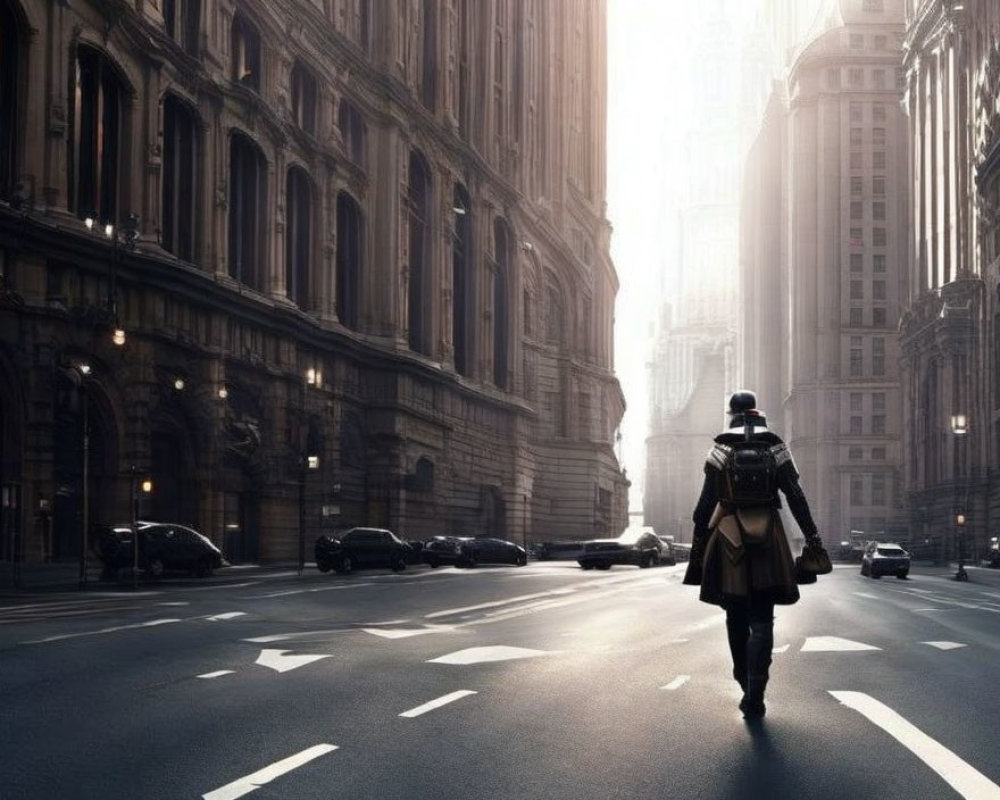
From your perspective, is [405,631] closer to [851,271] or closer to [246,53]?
[246,53]

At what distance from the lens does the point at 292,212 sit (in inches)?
2502

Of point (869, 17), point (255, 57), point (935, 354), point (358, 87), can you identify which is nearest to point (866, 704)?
point (255, 57)

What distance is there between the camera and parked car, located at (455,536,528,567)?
62997mm

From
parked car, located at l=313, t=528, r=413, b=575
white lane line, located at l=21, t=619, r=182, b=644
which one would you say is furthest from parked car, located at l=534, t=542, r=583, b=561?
white lane line, located at l=21, t=619, r=182, b=644

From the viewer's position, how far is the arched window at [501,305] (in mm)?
93812

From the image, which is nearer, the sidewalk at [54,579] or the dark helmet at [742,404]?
the dark helmet at [742,404]

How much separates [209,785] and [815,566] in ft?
15.5

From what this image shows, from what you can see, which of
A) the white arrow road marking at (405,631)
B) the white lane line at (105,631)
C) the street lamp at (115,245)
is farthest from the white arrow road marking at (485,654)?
the street lamp at (115,245)

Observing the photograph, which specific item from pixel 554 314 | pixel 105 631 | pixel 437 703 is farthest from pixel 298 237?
pixel 554 314

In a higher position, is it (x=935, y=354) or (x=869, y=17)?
(x=869, y=17)

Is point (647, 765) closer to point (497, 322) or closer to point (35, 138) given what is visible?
point (35, 138)

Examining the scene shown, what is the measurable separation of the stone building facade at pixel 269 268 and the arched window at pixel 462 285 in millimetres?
166

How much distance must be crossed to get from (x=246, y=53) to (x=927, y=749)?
52486 mm

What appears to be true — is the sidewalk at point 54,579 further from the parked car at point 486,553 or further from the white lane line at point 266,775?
the white lane line at point 266,775
